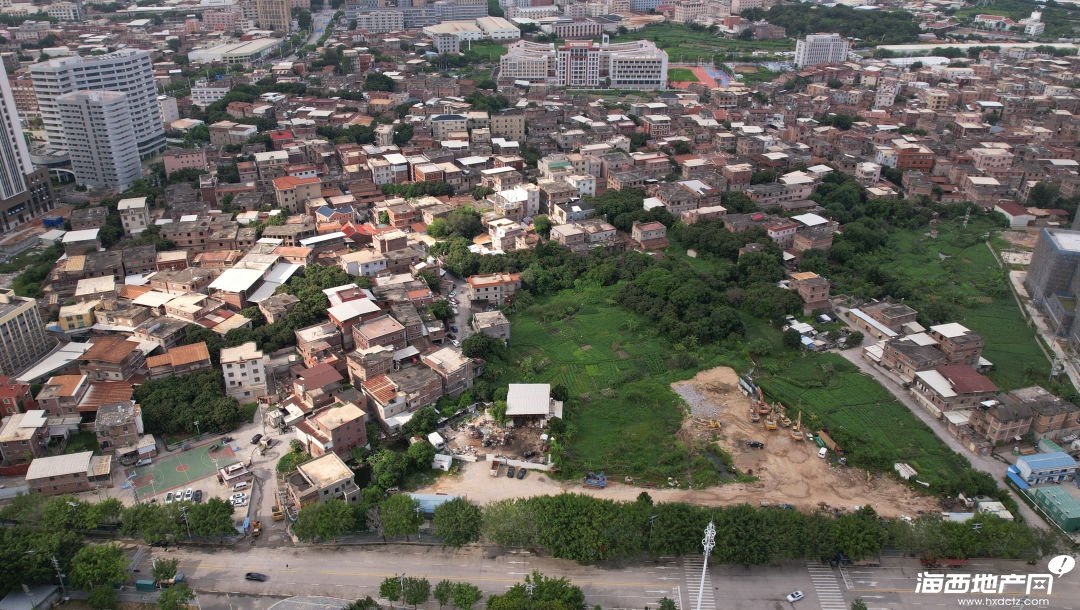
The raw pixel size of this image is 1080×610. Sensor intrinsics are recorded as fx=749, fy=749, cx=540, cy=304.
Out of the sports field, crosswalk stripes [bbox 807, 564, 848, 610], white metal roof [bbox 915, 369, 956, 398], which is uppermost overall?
white metal roof [bbox 915, 369, 956, 398]

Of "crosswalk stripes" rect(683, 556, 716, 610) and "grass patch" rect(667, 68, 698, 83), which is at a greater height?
"grass patch" rect(667, 68, 698, 83)

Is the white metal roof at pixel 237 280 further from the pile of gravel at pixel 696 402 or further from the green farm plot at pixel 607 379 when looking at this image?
the pile of gravel at pixel 696 402

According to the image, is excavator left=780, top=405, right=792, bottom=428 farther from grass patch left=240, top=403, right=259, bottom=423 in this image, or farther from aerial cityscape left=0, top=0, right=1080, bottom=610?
grass patch left=240, top=403, right=259, bottom=423

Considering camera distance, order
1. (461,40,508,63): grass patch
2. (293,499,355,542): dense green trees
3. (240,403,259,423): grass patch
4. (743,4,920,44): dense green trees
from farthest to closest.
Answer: (743,4,920,44): dense green trees < (461,40,508,63): grass patch < (240,403,259,423): grass patch < (293,499,355,542): dense green trees

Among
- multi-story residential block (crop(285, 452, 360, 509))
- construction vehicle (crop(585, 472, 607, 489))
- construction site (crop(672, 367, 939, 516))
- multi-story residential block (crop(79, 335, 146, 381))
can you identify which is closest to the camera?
multi-story residential block (crop(285, 452, 360, 509))

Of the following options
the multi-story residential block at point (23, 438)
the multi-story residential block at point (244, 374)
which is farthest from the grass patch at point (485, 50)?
the multi-story residential block at point (23, 438)

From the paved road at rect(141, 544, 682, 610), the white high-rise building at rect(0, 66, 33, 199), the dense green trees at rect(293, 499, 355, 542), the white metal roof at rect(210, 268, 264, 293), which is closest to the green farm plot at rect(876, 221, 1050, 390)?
the paved road at rect(141, 544, 682, 610)
